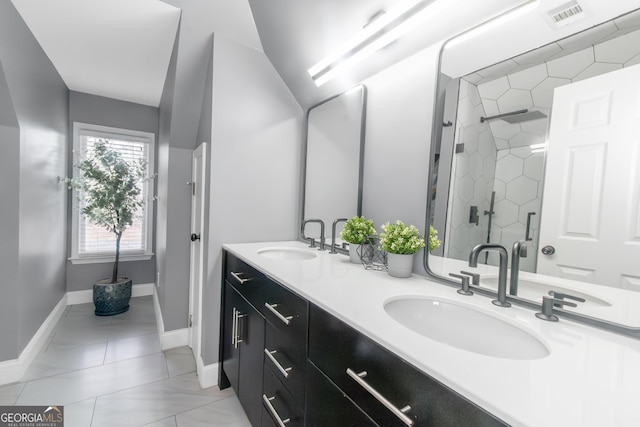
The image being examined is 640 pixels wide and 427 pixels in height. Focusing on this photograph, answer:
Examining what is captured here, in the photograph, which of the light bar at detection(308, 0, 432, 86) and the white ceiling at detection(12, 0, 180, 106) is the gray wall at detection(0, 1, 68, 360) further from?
the light bar at detection(308, 0, 432, 86)

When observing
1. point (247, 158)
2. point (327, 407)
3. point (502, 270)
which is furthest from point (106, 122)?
point (502, 270)

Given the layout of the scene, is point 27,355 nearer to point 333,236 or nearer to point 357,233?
point 333,236

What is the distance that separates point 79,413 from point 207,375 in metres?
0.71

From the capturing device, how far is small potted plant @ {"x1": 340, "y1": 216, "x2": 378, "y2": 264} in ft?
5.17

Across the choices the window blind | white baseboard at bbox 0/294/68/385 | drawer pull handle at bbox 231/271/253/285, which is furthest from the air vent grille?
the window blind

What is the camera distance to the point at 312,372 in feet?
3.38

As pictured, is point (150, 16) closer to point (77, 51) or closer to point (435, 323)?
point (77, 51)

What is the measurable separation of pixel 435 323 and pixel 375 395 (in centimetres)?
45

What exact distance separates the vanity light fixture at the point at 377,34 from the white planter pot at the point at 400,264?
3.32 feet

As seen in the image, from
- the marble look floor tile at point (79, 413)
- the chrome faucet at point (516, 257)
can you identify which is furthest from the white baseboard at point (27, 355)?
the chrome faucet at point (516, 257)

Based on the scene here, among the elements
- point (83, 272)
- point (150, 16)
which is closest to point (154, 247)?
point (83, 272)

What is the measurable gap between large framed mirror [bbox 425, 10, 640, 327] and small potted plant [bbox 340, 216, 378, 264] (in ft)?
1.47

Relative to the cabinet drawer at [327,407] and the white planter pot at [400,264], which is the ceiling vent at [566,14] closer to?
the white planter pot at [400,264]

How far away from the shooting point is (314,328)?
103 centimetres
